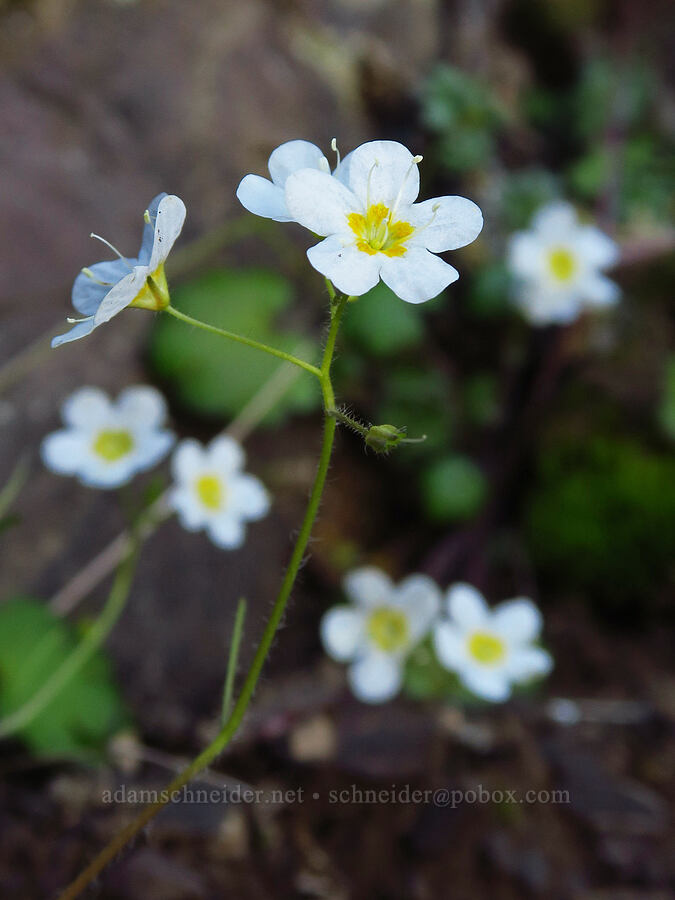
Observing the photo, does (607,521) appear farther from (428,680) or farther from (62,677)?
(62,677)

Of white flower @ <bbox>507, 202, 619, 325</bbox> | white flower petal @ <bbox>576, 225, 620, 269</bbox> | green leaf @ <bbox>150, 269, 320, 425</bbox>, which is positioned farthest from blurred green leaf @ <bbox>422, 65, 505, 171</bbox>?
green leaf @ <bbox>150, 269, 320, 425</bbox>

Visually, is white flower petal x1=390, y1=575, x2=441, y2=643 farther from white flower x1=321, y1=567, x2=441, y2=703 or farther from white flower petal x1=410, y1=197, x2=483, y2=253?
white flower petal x1=410, y1=197, x2=483, y2=253

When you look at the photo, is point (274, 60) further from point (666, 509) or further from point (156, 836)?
point (156, 836)

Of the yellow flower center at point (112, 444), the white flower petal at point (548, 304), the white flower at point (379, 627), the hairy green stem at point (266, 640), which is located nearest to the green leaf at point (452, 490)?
the white flower petal at point (548, 304)

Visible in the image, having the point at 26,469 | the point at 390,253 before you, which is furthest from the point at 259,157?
the point at 390,253

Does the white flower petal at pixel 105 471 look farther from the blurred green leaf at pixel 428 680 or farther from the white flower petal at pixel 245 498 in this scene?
the blurred green leaf at pixel 428 680
